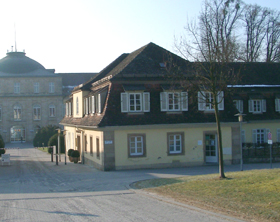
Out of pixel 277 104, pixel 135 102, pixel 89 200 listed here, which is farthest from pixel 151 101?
pixel 277 104

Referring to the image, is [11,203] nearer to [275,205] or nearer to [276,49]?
[275,205]

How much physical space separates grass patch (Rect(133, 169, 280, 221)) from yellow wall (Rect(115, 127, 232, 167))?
21.1ft

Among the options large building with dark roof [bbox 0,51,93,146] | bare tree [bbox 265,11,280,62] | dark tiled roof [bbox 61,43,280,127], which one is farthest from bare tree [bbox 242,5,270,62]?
large building with dark roof [bbox 0,51,93,146]

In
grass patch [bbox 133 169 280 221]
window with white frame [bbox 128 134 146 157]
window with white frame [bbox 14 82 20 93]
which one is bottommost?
grass patch [bbox 133 169 280 221]

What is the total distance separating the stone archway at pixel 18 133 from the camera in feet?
250

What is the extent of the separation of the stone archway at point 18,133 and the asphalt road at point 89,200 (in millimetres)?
56713

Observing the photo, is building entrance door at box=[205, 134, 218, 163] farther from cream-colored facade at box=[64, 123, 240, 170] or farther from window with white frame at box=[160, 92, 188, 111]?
window with white frame at box=[160, 92, 188, 111]

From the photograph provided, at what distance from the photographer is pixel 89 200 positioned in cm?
1344

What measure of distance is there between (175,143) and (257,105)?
35.9 feet

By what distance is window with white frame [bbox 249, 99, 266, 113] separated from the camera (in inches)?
1227

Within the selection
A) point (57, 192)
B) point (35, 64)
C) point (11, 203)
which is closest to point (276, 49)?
point (57, 192)

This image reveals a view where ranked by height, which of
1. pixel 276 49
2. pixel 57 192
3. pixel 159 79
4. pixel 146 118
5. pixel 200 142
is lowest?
pixel 57 192

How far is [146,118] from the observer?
23.4 m

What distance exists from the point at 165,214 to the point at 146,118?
13.2 m
